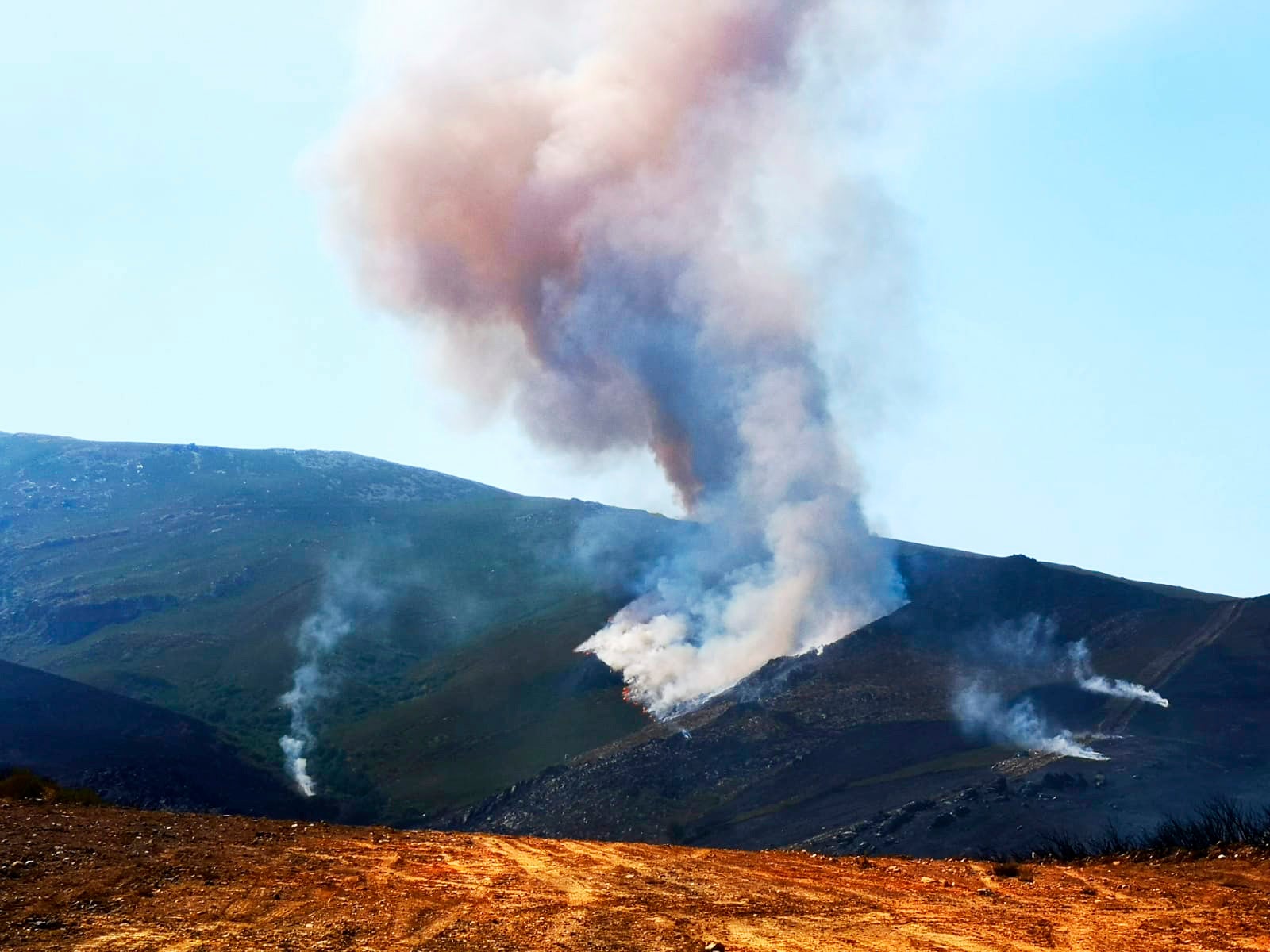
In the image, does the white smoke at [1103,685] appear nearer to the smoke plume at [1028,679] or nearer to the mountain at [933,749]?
the smoke plume at [1028,679]

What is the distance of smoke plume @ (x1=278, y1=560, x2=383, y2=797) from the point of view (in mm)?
77438

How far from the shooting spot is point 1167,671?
57750mm

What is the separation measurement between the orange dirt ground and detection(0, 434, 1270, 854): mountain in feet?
72.8

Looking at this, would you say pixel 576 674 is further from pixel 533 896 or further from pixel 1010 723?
pixel 533 896

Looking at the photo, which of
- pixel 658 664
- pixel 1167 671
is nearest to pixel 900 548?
pixel 658 664

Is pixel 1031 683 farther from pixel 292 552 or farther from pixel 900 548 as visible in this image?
pixel 292 552

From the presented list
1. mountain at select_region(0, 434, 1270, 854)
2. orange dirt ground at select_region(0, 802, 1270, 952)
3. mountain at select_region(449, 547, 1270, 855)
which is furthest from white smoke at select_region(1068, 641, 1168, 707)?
orange dirt ground at select_region(0, 802, 1270, 952)

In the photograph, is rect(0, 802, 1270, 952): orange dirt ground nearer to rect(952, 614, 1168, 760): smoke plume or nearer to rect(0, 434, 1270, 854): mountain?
rect(0, 434, 1270, 854): mountain

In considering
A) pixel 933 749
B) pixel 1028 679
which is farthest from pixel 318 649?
pixel 1028 679

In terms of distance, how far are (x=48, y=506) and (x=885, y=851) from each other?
133096 mm

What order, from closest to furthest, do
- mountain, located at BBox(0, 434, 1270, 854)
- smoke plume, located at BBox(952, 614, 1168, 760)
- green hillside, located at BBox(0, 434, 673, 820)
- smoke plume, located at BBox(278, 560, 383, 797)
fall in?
1. mountain, located at BBox(0, 434, 1270, 854)
2. smoke plume, located at BBox(952, 614, 1168, 760)
3. green hillside, located at BBox(0, 434, 673, 820)
4. smoke plume, located at BBox(278, 560, 383, 797)

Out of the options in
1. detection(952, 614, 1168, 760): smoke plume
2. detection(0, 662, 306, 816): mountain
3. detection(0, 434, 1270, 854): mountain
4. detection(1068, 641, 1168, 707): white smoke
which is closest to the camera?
detection(0, 434, 1270, 854): mountain

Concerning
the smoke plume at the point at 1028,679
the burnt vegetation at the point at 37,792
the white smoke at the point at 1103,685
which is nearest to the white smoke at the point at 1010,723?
the smoke plume at the point at 1028,679

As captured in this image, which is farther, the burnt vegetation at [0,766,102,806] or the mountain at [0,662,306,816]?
the mountain at [0,662,306,816]
